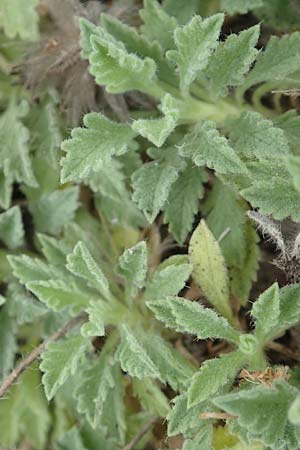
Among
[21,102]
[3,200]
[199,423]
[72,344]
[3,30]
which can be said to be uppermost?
[3,30]

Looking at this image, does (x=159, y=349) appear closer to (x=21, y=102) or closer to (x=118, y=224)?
(x=118, y=224)

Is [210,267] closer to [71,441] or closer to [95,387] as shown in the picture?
[95,387]

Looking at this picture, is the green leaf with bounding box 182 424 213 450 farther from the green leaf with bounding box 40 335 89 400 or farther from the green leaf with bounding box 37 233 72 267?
the green leaf with bounding box 37 233 72 267

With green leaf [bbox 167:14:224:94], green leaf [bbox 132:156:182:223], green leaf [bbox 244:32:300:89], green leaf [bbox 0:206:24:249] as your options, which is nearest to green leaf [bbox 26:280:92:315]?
green leaf [bbox 132:156:182:223]

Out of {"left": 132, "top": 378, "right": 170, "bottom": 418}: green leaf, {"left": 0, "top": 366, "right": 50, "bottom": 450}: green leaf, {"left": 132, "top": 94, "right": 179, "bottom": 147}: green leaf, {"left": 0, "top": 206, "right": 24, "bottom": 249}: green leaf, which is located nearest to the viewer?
{"left": 132, "top": 94, "right": 179, "bottom": 147}: green leaf

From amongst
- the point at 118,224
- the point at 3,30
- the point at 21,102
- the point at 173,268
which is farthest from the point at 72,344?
the point at 3,30

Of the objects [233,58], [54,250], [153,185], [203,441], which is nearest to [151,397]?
[203,441]

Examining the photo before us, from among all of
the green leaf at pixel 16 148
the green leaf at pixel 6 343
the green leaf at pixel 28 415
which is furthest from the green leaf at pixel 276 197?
the green leaf at pixel 28 415
